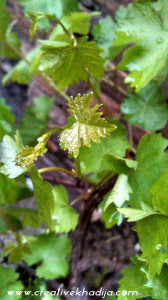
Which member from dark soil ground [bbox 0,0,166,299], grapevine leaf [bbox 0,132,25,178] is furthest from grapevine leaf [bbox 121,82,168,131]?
grapevine leaf [bbox 0,132,25,178]

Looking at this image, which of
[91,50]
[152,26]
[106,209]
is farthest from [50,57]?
[106,209]

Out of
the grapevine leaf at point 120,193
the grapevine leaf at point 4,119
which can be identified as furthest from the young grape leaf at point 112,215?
the grapevine leaf at point 4,119

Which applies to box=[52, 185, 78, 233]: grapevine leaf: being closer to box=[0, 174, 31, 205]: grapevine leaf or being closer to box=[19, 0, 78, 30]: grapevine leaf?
box=[0, 174, 31, 205]: grapevine leaf

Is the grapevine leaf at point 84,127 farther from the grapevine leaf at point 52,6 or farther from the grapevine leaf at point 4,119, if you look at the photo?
the grapevine leaf at point 52,6

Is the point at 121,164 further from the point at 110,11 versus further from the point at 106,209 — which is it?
the point at 110,11

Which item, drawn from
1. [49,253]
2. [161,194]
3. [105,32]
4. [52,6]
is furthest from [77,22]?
[49,253]

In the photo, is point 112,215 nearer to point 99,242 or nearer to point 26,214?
point 26,214

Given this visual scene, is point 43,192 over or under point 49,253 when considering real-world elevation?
over
